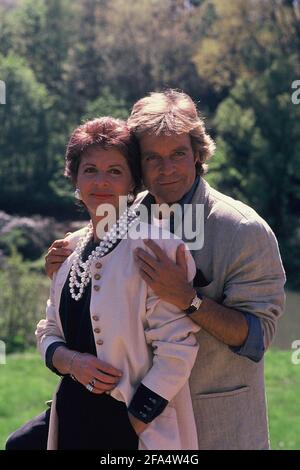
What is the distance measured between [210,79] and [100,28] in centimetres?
566

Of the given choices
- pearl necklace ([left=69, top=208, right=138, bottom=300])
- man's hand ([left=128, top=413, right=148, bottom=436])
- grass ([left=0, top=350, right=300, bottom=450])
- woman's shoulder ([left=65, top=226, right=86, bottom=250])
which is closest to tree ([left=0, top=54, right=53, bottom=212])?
grass ([left=0, top=350, right=300, bottom=450])

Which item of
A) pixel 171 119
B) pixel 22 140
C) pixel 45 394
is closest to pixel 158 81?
pixel 22 140

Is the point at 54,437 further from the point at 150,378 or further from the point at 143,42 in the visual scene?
the point at 143,42

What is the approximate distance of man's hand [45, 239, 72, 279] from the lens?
2480mm

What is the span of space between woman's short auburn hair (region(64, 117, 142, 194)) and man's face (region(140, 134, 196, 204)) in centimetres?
5

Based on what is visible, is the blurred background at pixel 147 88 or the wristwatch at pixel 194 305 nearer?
the wristwatch at pixel 194 305

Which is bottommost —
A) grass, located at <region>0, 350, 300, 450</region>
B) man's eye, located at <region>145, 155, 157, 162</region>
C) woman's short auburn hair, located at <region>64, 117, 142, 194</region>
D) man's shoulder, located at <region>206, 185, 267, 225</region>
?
grass, located at <region>0, 350, 300, 450</region>

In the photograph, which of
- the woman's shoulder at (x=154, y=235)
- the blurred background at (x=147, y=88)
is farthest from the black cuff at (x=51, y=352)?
the blurred background at (x=147, y=88)

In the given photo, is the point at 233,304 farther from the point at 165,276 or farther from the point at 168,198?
the point at 168,198

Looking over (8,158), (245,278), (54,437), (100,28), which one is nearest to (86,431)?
(54,437)

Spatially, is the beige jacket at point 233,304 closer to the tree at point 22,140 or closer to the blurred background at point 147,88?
the blurred background at point 147,88

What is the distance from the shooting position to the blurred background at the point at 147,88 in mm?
20969

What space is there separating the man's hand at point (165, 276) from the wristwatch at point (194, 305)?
0.05 ft

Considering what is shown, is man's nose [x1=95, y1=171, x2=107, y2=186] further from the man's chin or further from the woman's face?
the man's chin
